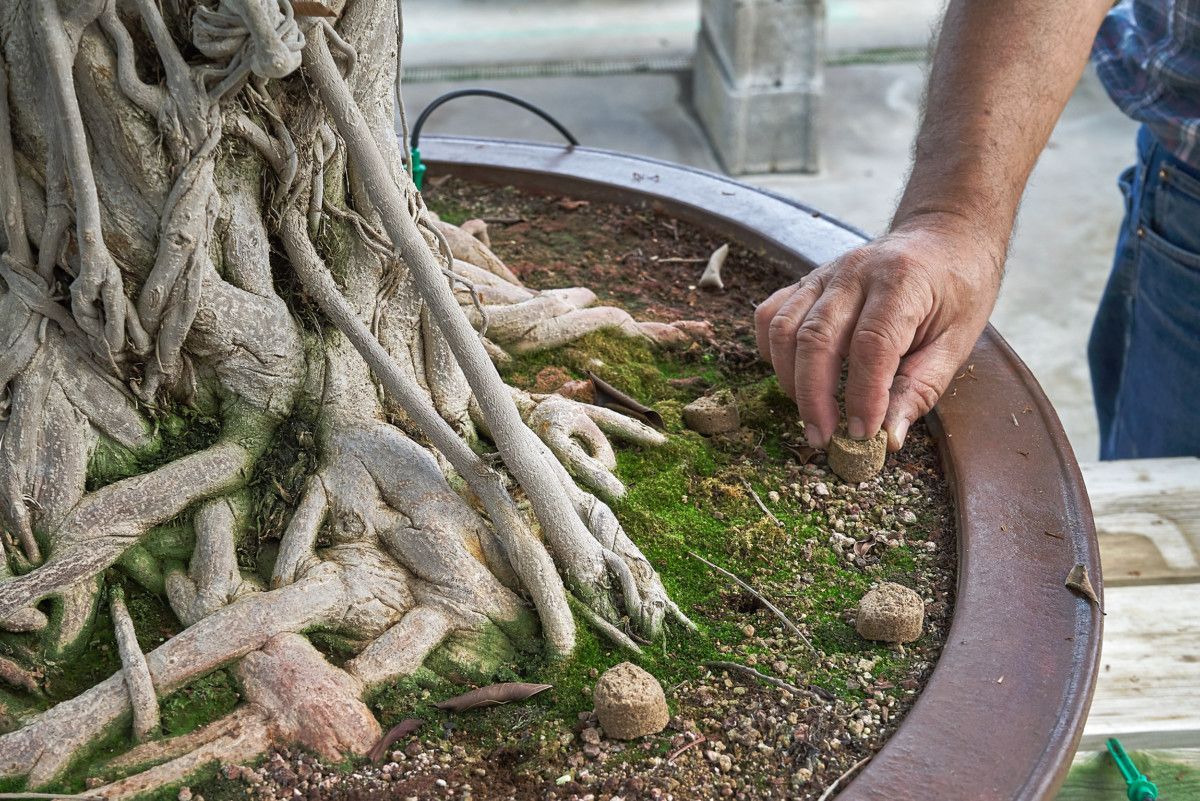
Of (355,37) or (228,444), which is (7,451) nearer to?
(228,444)

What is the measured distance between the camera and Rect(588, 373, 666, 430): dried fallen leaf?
4.51 ft

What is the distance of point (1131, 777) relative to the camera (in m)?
1.30

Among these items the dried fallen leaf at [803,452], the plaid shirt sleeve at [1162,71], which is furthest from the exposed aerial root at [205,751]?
the plaid shirt sleeve at [1162,71]

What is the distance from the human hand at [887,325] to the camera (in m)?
1.19

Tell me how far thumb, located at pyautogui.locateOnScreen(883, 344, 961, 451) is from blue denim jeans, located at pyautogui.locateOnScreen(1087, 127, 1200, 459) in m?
0.72

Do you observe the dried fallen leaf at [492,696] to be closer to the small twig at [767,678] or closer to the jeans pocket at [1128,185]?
the small twig at [767,678]

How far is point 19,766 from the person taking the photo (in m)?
0.95

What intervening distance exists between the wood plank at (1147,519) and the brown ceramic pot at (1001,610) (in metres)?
0.39

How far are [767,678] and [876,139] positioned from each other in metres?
3.83

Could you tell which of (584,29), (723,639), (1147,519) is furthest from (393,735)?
(584,29)

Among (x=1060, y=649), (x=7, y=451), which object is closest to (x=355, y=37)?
(x=7, y=451)

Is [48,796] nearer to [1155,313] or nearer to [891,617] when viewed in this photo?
[891,617]

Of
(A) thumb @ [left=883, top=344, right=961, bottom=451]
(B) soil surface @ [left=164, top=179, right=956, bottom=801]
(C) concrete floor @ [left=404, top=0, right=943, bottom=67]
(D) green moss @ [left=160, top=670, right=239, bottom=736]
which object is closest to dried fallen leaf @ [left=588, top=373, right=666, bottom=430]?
(B) soil surface @ [left=164, top=179, right=956, bottom=801]

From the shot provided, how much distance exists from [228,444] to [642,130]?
3625mm
